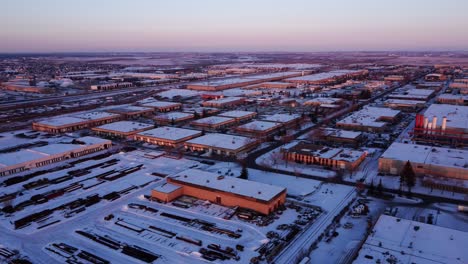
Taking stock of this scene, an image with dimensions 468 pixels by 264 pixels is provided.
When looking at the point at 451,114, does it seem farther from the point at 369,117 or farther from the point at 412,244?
the point at 412,244

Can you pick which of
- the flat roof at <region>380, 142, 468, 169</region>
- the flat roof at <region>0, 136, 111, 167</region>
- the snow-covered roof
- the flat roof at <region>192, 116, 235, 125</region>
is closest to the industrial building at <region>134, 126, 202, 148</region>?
the flat roof at <region>0, 136, 111, 167</region>

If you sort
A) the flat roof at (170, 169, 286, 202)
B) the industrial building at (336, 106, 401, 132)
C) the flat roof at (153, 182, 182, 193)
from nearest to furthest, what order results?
the flat roof at (170, 169, 286, 202)
the flat roof at (153, 182, 182, 193)
the industrial building at (336, 106, 401, 132)

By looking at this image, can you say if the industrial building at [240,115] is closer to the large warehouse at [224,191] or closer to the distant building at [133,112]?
the distant building at [133,112]

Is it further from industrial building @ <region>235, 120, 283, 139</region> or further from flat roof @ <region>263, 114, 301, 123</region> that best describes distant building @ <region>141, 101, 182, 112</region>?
industrial building @ <region>235, 120, 283, 139</region>

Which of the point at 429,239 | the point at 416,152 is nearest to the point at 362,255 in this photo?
the point at 429,239

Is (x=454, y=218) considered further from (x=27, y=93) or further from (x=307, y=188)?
(x=27, y=93)

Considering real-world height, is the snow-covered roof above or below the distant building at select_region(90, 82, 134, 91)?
below

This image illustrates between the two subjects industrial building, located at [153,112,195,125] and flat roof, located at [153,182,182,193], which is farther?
industrial building, located at [153,112,195,125]

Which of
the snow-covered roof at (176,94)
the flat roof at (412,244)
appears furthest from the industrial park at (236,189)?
the snow-covered roof at (176,94)
